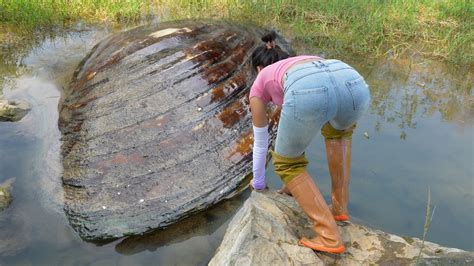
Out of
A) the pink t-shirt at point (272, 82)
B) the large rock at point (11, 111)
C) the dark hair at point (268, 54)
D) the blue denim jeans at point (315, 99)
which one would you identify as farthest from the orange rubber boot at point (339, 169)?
the large rock at point (11, 111)

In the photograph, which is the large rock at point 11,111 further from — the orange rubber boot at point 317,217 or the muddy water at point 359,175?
the orange rubber boot at point 317,217

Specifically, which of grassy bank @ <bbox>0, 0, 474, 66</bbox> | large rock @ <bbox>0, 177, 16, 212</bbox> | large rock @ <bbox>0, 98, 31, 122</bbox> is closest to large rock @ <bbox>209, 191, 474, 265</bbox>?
large rock @ <bbox>0, 177, 16, 212</bbox>

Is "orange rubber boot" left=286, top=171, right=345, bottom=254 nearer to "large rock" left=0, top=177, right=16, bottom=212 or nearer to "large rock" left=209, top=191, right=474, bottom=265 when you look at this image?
"large rock" left=209, top=191, right=474, bottom=265

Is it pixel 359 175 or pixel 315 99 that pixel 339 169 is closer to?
pixel 315 99

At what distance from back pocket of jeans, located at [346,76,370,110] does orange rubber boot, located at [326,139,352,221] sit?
31 cm

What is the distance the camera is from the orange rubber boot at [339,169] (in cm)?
254

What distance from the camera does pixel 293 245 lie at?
2.30 metres

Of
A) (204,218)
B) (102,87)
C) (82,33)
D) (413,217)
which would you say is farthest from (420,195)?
(82,33)

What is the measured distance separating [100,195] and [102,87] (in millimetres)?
1194

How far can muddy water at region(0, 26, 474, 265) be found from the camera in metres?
2.77

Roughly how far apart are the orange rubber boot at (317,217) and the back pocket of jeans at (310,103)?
1.12 feet

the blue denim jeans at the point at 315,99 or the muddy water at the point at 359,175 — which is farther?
the muddy water at the point at 359,175

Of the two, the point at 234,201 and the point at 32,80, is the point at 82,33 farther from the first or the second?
the point at 234,201

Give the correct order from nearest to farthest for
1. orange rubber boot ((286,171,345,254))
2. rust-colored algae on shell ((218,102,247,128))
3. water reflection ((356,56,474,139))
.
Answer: orange rubber boot ((286,171,345,254))
rust-colored algae on shell ((218,102,247,128))
water reflection ((356,56,474,139))
